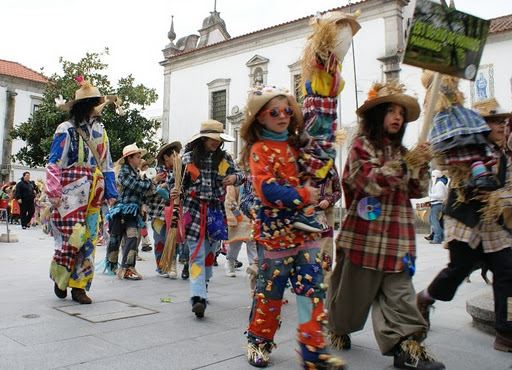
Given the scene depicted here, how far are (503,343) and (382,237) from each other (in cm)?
116

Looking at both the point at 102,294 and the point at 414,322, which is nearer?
the point at 414,322

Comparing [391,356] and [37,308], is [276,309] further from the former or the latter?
[37,308]

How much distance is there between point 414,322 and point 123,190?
472cm

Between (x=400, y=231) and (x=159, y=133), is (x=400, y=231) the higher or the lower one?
the lower one

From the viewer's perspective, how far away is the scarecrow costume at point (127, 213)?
6.50m

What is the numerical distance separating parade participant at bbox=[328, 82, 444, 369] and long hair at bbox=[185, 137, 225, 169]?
1.68 meters

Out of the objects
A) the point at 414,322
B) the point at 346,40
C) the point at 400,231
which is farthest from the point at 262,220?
the point at 346,40

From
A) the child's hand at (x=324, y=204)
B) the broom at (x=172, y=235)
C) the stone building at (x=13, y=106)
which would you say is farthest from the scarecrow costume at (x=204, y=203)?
the stone building at (x=13, y=106)

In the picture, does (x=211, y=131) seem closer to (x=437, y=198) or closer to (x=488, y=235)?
(x=488, y=235)

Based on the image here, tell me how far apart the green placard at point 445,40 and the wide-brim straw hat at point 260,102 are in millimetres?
722

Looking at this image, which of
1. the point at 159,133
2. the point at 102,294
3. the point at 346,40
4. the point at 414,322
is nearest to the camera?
the point at 414,322

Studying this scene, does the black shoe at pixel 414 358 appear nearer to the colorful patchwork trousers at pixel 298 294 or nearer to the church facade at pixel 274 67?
the colorful patchwork trousers at pixel 298 294

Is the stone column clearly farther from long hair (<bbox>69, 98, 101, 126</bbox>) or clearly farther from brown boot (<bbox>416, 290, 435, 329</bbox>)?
brown boot (<bbox>416, 290, 435, 329</bbox>)

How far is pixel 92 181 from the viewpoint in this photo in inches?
192
